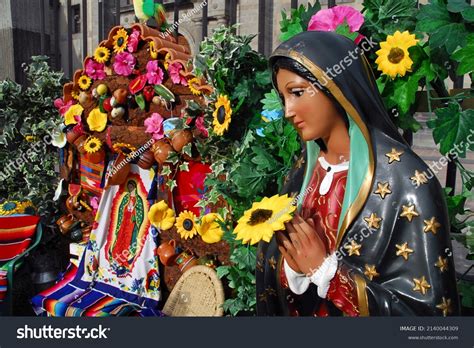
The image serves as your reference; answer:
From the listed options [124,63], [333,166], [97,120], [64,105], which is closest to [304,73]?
[333,166]

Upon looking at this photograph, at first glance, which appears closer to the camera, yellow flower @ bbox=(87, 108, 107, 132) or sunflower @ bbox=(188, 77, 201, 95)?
sunflower @ bbox=(188, 77, 201, 95)

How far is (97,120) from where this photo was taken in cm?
224

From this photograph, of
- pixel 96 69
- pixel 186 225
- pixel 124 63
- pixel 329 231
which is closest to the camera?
pixel 329 231

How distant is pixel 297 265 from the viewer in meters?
0.95

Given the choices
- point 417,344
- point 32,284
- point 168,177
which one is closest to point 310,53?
point 417,344

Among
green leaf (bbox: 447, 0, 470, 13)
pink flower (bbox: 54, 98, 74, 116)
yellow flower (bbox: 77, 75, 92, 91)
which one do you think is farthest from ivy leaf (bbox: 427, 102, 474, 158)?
pink flower (bbox: 54, 98, 74, 116)

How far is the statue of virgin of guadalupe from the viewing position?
89cm

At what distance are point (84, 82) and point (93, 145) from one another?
15.0 inches

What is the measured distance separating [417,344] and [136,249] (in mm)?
1547

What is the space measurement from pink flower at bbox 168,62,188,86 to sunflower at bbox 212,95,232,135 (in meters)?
0.41

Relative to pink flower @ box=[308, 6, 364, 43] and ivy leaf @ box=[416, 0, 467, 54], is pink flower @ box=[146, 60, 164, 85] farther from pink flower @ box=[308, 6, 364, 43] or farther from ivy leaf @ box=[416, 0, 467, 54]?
ivy leaf @ box=[416, 0, 467, 54]

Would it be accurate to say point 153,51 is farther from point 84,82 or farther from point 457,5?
point 457,5

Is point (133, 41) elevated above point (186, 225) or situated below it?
above

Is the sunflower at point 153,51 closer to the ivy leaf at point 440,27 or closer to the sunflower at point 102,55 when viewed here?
the sunflower at point 102,55
